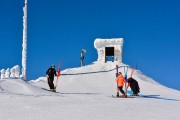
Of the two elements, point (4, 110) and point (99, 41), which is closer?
point (4, 110)

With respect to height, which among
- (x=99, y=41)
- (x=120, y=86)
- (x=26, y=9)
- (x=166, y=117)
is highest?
(x=26, y=9)

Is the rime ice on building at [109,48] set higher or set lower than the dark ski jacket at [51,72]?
higher

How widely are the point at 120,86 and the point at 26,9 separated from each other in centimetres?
1733

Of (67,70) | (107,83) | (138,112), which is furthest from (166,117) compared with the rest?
(67,70)

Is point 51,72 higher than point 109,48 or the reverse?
the reverse

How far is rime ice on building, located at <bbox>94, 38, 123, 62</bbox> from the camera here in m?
35.8

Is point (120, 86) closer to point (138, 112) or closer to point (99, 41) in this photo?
point (138, 112)

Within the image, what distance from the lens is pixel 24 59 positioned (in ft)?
103

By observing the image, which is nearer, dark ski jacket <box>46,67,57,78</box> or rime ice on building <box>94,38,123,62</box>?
dark ski jacket <box>46,67,57,78</box>

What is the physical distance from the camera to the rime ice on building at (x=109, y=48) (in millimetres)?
35844

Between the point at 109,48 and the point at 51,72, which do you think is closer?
the point at 51,72

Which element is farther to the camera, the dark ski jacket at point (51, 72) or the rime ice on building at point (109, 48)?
the rime ice on building at point (109, 48)

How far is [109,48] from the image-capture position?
1425 inches

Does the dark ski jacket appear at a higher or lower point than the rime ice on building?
lower
